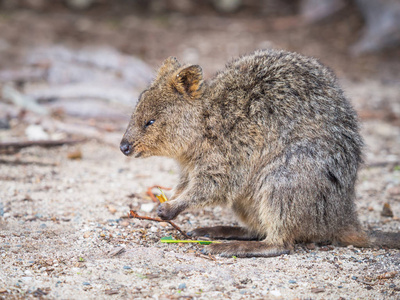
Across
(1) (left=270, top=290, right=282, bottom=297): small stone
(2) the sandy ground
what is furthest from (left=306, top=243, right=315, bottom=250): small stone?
(1) (left=270, top=290, right=282, bottom=297): small stone

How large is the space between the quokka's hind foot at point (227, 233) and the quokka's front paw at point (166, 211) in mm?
436

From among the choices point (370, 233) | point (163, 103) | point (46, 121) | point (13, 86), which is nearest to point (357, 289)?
point (370, 233)

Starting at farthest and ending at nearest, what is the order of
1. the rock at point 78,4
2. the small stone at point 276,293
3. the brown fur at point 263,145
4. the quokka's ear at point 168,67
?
the rock at point 78,4 → the quokka's ear at point 168,67 → the brown fur at point 263,145 → the small stone at point 276,293

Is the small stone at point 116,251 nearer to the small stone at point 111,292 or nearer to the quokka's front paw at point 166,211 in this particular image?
the quokka's front paw at point 166,211

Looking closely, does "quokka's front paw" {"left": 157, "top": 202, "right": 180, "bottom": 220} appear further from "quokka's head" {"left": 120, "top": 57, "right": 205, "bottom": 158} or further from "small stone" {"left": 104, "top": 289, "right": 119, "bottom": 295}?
"small stone" {"left": 104, "top": 289, "right": 119, "bottom": 295}

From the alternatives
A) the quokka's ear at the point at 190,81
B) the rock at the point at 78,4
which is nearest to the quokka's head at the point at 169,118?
the quokka's ear at the point at 190,81

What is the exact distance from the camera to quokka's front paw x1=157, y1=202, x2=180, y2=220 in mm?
4398

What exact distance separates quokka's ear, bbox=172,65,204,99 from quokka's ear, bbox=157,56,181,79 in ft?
0.90

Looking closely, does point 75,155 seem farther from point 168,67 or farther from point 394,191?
point 394,191

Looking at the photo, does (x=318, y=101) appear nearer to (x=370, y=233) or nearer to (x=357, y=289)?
(x=370, y=233)

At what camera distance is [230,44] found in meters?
12.9

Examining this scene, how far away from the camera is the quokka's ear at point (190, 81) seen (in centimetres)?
457

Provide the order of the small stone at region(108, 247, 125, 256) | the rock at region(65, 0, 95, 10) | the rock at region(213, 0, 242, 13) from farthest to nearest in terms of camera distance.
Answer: the rock at region(213, 0, 242, 13) → the rock at region(65, 0, 95, 10) → the small stone at region(108, 247, 125, 256)

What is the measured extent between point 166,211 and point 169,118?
34.4 inches
